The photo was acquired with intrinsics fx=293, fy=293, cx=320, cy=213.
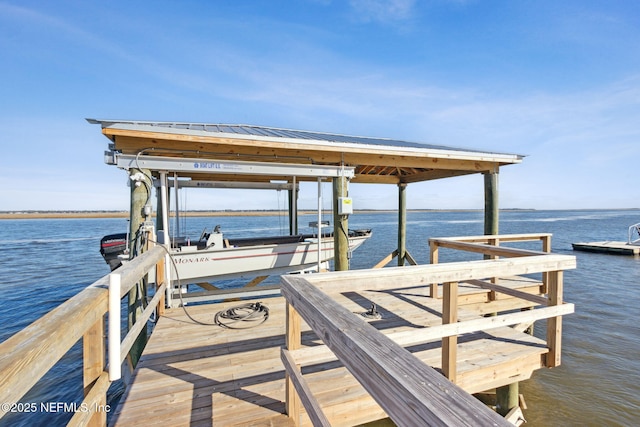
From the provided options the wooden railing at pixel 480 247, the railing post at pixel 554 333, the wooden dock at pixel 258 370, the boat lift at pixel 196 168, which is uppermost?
the boat lift at pixel 196 168

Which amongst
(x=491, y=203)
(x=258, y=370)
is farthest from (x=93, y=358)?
(x=491, y=203)

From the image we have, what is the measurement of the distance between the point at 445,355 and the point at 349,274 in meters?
1.23

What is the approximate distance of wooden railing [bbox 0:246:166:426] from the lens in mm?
783

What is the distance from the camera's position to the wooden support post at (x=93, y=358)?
137 cm

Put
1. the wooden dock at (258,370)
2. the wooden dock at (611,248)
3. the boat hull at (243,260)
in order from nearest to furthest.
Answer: the wooden dock at (258,370) < the boat hull at (243,260) < the wooden dock at (611,248)

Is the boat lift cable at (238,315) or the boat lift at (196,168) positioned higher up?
the boat lift at (196,168)

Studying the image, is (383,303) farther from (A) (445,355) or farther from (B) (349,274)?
(B) (349,274)

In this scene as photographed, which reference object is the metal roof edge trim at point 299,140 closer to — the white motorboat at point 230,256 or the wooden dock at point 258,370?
the white motorboat at point 230,256

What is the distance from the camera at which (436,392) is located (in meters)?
0.71

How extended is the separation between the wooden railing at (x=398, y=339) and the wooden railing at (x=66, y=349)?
3.03 ft

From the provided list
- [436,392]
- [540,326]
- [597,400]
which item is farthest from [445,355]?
[540,326]

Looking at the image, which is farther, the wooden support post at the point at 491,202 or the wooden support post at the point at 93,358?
the wooden support post at the point at 491,202

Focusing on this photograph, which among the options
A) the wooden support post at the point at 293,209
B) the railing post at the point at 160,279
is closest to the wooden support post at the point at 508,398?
the railing post at the point at 160,279

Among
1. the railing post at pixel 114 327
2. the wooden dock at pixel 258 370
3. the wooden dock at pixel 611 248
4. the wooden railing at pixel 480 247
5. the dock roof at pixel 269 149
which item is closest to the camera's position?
the railing post at pixel 114 327
